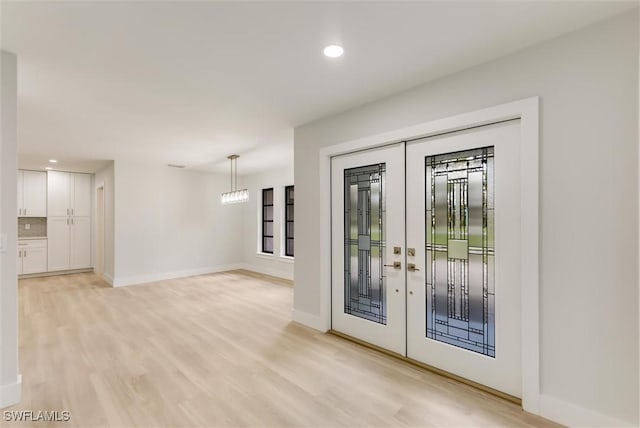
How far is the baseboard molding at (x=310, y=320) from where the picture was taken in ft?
12.7

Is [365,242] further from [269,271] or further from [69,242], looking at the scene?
[69,242]

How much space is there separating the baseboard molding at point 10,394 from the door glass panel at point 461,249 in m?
3.38

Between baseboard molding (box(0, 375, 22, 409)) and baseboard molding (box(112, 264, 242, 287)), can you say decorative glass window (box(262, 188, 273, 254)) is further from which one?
baseboard molding (box(0, 375, 22, 409))

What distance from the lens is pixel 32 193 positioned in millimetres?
7422

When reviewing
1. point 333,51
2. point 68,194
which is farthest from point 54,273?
point 333,51

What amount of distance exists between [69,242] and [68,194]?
3.97 ft

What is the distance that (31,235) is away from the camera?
768cm

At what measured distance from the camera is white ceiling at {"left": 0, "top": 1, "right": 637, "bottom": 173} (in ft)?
6.19

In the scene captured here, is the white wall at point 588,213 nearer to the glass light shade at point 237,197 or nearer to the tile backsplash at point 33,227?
the glass light shade at point 237,197

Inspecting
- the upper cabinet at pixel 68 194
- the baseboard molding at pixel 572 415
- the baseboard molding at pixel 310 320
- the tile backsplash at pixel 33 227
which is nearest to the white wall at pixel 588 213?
the baseboard molding at pixel 572 415

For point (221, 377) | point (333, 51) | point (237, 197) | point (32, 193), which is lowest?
point (221, 377)

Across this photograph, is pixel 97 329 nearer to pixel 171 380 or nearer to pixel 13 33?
pixel 171 380

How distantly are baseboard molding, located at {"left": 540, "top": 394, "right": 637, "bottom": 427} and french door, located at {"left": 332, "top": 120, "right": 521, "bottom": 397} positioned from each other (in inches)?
7.9

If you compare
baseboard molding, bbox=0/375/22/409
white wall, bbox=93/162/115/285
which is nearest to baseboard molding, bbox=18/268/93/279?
white wall, bbox=93/162/115/285
